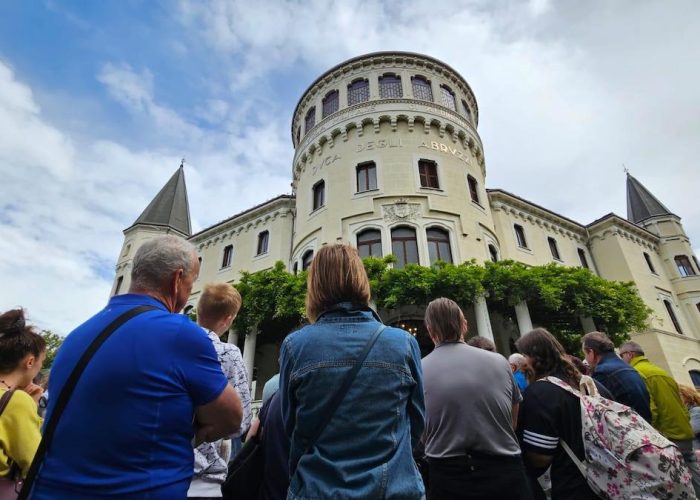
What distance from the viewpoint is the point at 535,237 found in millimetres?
23281

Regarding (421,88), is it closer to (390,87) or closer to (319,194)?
(390,87)

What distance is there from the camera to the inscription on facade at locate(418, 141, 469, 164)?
18.0m

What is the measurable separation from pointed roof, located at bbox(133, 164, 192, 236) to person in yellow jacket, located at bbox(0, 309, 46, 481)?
27.8 metres

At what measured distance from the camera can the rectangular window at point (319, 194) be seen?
60.2 ft

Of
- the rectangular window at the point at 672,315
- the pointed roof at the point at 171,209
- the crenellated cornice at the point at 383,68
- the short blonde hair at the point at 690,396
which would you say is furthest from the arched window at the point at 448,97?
the pointed roof at the point at 171,209

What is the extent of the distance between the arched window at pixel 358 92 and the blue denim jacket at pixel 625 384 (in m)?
17.7

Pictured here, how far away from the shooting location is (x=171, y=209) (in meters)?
29.9

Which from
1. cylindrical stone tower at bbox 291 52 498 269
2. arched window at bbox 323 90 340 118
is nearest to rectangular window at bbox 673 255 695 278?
cylindrical stone tower at bbox 291 52 498 269

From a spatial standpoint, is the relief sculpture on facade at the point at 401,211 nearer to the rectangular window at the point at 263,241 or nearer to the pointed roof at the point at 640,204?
the rectangular window at the point at 263,241

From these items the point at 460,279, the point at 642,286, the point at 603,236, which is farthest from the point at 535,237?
the point at 460,279

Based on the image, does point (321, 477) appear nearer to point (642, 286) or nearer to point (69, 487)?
point (69, 487)

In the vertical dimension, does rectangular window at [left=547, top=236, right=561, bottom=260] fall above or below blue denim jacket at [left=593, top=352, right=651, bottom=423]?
above

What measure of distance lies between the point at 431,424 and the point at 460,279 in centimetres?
1035

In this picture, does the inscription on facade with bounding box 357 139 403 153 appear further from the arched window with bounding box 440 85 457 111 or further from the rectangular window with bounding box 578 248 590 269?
the rectangular window with bounding box 578 248 590 269
